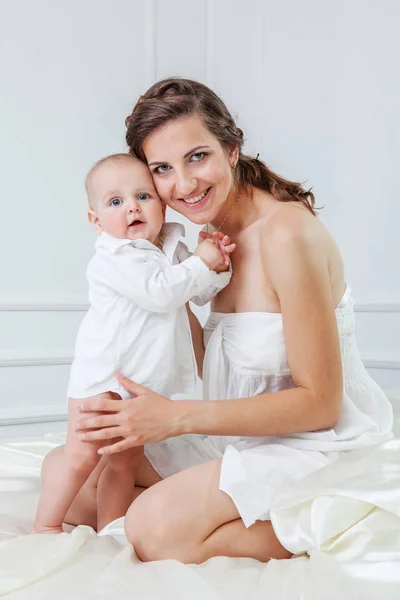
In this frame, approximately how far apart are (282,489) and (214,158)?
0.81m

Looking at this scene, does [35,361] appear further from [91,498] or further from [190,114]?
[190,114]

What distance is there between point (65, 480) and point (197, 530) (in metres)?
0.35

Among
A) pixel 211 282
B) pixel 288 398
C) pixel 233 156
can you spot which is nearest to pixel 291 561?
pixel 288 398

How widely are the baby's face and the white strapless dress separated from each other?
319 millimetres

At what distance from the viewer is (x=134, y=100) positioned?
12.0 feet

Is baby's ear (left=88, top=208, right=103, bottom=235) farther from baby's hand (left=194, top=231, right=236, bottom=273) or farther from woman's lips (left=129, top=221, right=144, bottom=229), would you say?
baby's hand (left=194, top=231, right=236, bottom=273)

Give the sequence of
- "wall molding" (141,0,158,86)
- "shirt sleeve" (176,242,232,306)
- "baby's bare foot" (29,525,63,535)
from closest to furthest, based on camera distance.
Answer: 1. "baby's bare foot" (29,525,63,535)
2. "shirt sleeve" (176,242,232,306)
3. "wall molding" (141,0,158,86)

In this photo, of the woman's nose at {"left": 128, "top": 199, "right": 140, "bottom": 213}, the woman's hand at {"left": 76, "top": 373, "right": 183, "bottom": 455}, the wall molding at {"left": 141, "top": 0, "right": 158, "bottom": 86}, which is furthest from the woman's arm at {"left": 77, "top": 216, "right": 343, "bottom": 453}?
the wall molding at {"left": 141, "top": 0, "right": 158, "bottom": 86}

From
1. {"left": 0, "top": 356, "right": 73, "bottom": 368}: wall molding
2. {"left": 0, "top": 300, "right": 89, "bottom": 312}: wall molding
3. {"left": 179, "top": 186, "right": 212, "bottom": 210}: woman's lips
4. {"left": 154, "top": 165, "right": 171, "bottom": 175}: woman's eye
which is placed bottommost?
{"left": 0, "top": 356, "right": 73, "bottom": 368}: wall molding

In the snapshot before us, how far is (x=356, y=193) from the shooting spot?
381 cm

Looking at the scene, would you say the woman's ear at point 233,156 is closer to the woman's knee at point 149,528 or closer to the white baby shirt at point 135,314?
the white baby shirt at point 135,314

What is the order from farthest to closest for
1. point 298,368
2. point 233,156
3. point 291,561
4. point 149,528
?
point 233,156
point 298,368
point 149,528
point 291,561

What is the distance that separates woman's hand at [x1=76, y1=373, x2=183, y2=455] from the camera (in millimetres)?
1522

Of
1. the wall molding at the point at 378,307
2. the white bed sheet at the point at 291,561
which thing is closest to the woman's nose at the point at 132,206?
the white bed sheet at the point at 291,561
